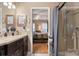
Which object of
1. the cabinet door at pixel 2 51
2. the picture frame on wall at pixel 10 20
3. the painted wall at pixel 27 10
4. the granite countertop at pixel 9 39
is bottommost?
the cabinet door at pixel 2 51

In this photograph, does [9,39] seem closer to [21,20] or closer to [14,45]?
[14,45]

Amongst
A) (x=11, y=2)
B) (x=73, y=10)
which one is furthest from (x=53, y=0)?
(x=11, y=2)

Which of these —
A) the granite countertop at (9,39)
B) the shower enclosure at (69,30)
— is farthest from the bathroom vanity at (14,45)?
the shower enclosure at (69,30)

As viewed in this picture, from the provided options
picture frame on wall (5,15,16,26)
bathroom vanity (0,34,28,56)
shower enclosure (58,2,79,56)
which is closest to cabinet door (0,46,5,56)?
bathroom vanity (0,34,28,56)

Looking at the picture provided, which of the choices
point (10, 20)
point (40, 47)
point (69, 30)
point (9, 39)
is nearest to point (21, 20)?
point (10, 20)

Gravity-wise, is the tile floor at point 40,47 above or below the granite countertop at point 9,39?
below

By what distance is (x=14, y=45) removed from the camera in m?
1.21

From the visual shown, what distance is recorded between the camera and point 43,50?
1.26 m

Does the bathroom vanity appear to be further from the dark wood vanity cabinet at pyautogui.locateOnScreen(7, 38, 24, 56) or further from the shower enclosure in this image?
the shower enclosure

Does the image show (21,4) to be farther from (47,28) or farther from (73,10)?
(73,10)

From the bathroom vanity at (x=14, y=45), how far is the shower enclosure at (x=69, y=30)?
0.35m

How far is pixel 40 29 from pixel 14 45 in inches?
11.2

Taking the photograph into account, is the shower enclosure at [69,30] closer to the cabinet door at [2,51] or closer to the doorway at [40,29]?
the doorway at [40,29]

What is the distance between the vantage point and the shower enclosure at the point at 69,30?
1.19 metres
